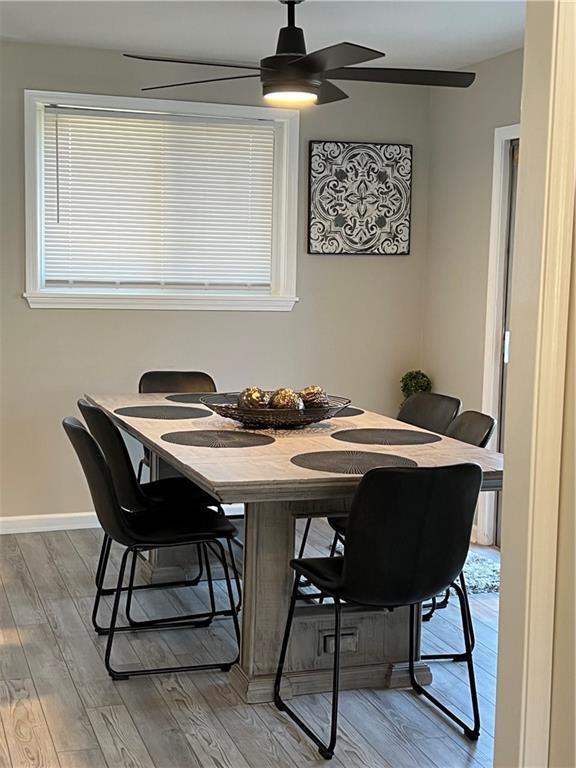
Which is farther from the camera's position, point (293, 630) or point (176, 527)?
point (176, 527)

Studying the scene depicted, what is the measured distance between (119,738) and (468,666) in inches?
43.7

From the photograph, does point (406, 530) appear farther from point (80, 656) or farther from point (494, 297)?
point (494, 297)

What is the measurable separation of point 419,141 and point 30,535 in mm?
3232

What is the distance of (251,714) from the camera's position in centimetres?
314

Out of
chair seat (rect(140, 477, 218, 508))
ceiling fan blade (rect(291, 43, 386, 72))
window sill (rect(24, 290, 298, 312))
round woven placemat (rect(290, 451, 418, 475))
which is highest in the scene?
ceiling fan blade (rect(291, 43, 386, 72))

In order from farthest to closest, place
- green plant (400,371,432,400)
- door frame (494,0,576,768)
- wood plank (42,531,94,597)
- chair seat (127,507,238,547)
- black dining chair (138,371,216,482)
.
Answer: green plant (400,371,432,400), black dining chair (138,371,216,482), wood plank (42,531,94,597), chair seat (127,507,238,547), door frame (494,0,576,768)

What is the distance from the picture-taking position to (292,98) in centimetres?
376

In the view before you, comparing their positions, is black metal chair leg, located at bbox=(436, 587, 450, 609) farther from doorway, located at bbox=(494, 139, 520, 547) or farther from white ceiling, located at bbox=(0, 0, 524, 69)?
white ceiling, located at bbox=(0, 0, 524, 69)

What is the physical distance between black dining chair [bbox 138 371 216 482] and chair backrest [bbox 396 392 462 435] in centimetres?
109

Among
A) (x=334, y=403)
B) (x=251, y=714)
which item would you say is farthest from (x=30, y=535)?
(x=251, y=714)

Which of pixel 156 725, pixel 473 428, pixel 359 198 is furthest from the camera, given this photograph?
pixel 359 198

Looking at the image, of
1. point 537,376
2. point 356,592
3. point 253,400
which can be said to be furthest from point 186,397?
point 537,376

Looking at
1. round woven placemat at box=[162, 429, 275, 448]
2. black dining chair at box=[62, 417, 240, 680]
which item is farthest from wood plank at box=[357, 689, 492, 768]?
round woven placemat at box=[162, 429, 275, 448]

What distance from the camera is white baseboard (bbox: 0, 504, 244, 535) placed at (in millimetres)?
5297
